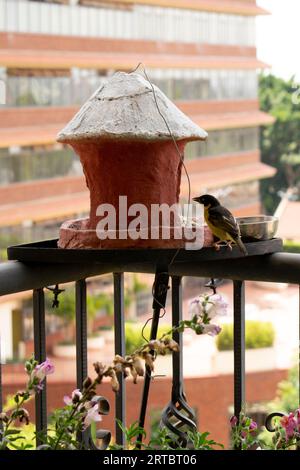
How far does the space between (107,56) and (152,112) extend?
14.9 metres

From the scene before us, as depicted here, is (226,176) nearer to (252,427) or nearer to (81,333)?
(81,333)

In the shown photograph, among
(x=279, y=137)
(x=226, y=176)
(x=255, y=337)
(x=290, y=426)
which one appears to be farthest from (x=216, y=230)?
(x=279, y=137)

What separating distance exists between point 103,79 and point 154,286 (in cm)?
1481

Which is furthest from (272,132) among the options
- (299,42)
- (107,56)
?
(107,56)

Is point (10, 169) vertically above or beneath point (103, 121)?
beneath

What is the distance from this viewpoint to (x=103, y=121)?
2.84 feet

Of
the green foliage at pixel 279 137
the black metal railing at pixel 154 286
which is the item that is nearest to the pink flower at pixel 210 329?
the black metal railing at pixel 154 286

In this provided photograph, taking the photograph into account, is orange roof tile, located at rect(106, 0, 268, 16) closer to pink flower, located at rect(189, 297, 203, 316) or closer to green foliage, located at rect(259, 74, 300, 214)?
green foliage, located at rect(259, 74, 300, 214)

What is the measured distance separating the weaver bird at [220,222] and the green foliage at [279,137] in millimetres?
20619

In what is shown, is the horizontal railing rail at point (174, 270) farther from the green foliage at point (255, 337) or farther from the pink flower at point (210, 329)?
the green foliage at point (255, 337)

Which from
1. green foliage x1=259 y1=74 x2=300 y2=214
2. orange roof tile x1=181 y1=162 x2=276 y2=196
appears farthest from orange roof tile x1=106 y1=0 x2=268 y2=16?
green foliage x1=259 y1=74 x2=300 y2=214

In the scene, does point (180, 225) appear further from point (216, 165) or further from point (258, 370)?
point (216, 165)

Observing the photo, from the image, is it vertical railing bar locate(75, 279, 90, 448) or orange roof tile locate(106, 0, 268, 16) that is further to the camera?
orange roof tile locate(106, 0, 268, 16)

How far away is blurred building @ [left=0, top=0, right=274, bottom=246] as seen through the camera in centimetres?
1408
